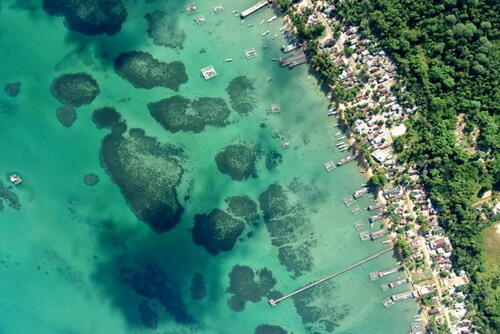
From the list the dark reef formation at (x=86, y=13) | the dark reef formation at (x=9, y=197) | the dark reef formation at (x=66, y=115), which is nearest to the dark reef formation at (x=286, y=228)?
the dark reef formation at (x=66, y=115)

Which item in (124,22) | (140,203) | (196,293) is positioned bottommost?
(196,293)

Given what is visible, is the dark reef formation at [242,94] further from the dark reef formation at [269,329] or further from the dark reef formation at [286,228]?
the dark reef formation at [269,329]

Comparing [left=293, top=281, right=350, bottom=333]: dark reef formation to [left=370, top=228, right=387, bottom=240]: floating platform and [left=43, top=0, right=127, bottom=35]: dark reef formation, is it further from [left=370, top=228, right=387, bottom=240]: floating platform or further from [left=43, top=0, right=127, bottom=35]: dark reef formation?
[left=43, top=0, right=127, bottom=35]: dark reef formation

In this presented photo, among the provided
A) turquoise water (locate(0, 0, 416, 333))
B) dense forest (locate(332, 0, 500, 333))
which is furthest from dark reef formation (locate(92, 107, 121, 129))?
dense forest (locate(332, 0, 500, 333))

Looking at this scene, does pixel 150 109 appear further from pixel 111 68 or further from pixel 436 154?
pixel 436 154

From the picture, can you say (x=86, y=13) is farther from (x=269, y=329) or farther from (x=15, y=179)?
(x=269, y=329)

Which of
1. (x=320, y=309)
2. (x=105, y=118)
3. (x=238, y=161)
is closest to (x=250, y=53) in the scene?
(x=238, y=161)

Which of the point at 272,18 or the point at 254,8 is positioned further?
the point at 272,18

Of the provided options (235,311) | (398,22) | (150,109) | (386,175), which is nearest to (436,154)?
(386,175)
